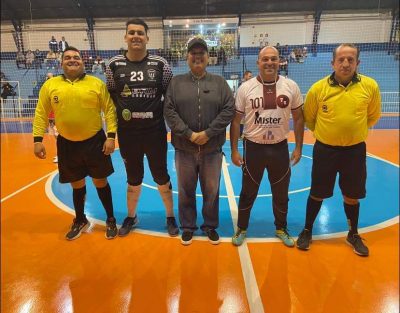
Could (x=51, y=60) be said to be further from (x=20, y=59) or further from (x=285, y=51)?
(x=285, y=51)

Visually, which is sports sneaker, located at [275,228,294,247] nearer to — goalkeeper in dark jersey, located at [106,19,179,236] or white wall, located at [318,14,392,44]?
goalkeeper in dark jersey, located at [106,19,179,236]

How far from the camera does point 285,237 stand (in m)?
3.37

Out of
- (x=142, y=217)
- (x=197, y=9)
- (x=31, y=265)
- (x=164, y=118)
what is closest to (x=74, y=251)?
(x=31, y=265)

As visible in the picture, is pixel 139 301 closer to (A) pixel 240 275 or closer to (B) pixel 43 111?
(A) pixel 240 275

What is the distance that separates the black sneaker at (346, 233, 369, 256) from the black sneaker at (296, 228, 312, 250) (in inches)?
15.5

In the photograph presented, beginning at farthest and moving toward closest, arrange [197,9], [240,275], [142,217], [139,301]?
[197,9] < [142,217] < [240,275] < [139,301]

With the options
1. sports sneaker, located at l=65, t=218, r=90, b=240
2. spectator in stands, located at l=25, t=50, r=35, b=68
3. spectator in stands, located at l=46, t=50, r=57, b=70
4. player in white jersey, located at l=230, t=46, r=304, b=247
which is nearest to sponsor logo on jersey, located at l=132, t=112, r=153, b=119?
player in white jersey, located at l=230, t=46, r=304, b=247

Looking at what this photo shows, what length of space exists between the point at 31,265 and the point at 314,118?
9.94ft

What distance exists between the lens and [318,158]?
3.13 meters

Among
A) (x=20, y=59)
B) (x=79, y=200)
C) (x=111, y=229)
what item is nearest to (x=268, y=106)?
(x=111, y=229)

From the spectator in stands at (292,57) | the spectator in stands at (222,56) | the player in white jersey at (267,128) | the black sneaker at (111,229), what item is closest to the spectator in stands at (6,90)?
the spectator in stands at (222,56)

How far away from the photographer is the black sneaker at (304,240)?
325cm

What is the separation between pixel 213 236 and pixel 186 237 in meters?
0.29

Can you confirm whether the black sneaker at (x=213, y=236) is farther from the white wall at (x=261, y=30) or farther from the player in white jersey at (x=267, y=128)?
the white wall at (x=261, y=30)
